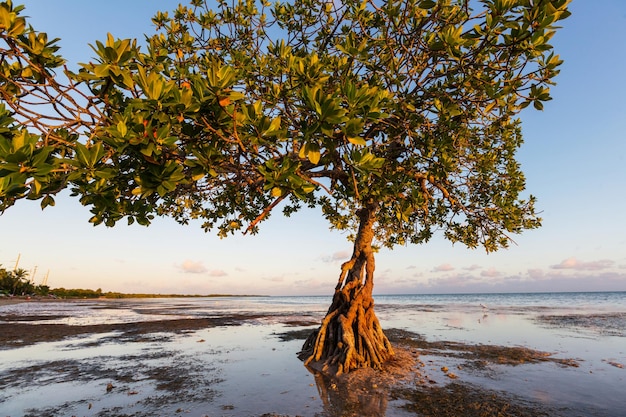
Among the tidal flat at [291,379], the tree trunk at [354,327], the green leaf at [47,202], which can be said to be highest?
the green leaf at [47,202]

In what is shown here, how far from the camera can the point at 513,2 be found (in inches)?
174

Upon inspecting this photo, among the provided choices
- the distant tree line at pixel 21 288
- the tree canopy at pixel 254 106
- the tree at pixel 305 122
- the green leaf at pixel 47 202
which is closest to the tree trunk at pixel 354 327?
the tree at pixel 305 122

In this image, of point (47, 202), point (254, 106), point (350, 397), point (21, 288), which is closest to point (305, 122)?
point (254, 106)

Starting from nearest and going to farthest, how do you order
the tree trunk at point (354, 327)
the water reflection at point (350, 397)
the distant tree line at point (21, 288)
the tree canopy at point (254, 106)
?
the tree canopy at point (254, 106), the water reflection at point (350, 397), the tree trunk at point (354, 327), the distant tree line at point (21, 288)

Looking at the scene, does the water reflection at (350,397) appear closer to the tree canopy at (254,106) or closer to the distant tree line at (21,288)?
the tree canopy at (254,106)

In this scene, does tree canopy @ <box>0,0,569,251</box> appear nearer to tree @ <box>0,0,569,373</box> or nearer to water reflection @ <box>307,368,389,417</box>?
tree @ <box>0,0,569,373</box>

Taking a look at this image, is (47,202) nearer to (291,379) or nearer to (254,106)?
(254,106)

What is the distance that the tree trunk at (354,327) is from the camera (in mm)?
9141

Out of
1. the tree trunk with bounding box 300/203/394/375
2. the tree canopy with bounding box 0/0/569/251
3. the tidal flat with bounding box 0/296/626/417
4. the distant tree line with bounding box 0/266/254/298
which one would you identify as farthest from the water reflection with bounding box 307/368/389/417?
the distant tree line with bounding box 0/266/254/298

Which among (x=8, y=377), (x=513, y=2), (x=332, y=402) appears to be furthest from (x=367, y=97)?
(x=8, y=377)

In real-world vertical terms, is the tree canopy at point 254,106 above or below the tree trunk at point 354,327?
above

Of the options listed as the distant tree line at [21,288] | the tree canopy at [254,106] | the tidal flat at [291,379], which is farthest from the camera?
the distant tree line at [21,288]

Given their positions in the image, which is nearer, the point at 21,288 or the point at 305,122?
the point at 305,122

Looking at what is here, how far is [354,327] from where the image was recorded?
32.5 ft
